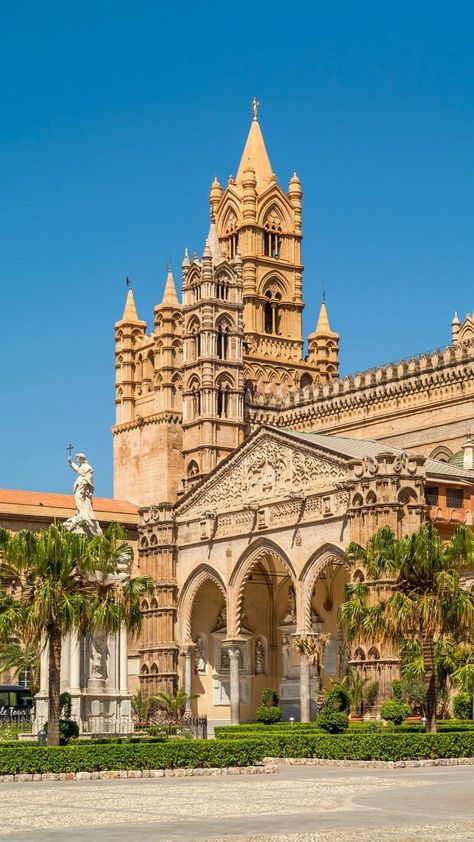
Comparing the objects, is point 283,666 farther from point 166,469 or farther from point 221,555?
point 166,469

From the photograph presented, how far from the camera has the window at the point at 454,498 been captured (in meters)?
65.0

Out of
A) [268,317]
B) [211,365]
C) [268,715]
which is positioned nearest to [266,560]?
[268,715]

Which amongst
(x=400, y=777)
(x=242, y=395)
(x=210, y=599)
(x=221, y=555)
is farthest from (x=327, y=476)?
(x=400, y=777)

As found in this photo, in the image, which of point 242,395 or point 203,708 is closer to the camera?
point 203,708

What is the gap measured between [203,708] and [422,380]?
21.7 m

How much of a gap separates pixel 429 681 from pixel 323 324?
211 feet

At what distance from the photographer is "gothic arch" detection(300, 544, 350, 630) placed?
64.9 m

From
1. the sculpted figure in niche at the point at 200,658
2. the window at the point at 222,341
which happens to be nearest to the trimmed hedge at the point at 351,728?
the sculpted figure in niche at the point at 200,658

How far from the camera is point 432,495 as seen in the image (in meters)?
64.7

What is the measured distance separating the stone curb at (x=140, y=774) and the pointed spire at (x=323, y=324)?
233 feet

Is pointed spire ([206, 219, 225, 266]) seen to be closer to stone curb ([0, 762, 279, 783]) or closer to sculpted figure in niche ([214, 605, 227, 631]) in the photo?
sculpted figure in niche ([214, 605, 227, 631])

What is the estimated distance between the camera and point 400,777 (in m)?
32.5

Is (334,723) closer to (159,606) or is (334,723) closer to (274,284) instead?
(159,606)

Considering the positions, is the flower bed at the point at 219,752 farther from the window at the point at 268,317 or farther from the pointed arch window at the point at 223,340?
the window at the point at 268,317
